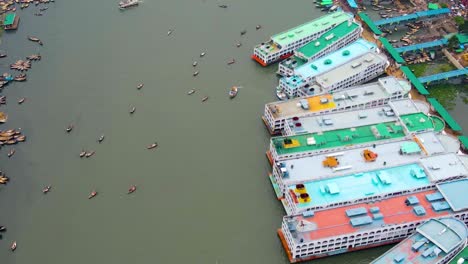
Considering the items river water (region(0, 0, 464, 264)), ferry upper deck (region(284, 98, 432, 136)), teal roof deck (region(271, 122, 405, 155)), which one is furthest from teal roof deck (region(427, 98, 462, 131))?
river water (region(0, 0, 464, 264))

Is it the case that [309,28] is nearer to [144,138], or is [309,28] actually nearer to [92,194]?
[144,138]

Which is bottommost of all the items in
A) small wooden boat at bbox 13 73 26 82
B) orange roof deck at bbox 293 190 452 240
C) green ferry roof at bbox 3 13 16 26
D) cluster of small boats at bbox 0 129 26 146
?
cluster of small boats at bbox 0 129 26 146

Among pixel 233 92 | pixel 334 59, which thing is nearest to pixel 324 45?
pixel 334 59

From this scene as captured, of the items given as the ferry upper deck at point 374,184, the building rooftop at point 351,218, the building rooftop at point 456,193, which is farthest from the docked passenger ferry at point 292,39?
the building rooftop at point 456,193

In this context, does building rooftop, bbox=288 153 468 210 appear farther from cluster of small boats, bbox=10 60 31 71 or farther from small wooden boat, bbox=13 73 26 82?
cluster of small boats, bbox=10 60 31 71

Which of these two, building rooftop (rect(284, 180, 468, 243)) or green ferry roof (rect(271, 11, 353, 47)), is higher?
green ferry roof (rect(271, 11, 353, 47))

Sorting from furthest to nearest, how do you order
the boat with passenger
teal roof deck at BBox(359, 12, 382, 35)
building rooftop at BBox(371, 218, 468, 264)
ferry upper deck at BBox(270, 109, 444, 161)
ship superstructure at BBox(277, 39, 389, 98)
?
the boat with passenger → teal roof deck at BBox(359, 12, 382, 35) → ship superstructure at BBox(277, 39, 389, 98) → ferry upper deck at BBox(270, 109, 444, 161) → building rooftop at BBox(371, 218, 468, 264)

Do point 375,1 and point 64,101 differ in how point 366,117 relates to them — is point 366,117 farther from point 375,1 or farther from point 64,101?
point 64,101
